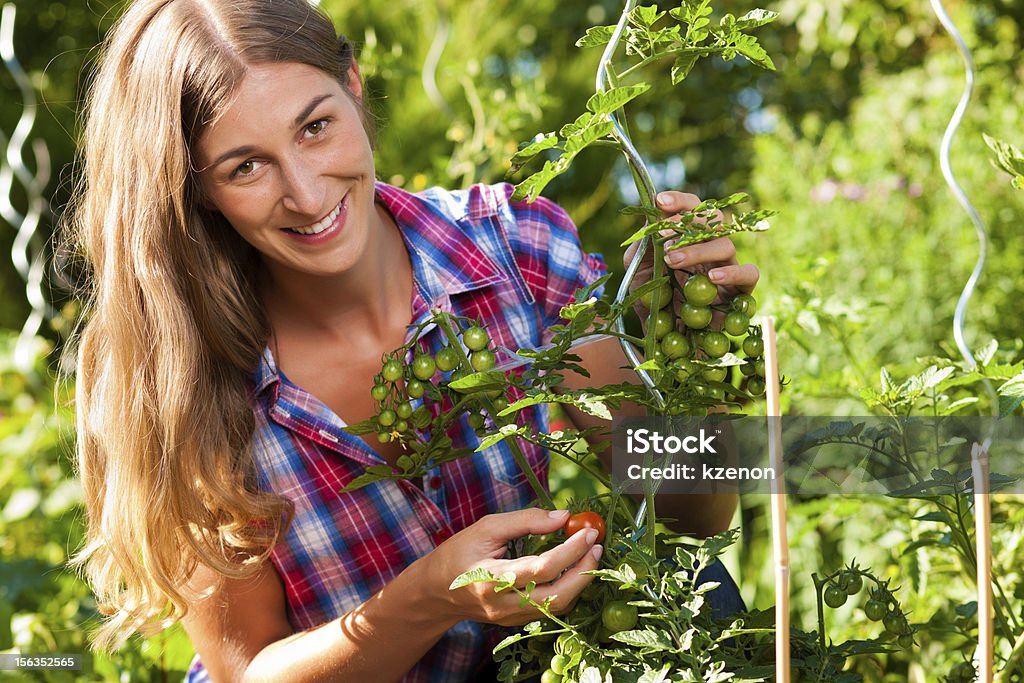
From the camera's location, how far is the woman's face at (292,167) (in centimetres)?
109

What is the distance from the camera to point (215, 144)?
1.11 metres

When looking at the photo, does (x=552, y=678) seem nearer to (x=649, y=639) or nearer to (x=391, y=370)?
(x=649, y=639)

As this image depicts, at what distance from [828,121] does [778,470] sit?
3096 millimetres

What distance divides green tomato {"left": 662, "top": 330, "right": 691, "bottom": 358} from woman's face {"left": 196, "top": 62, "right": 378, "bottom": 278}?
0.43m

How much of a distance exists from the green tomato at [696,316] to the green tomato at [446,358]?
197 mm

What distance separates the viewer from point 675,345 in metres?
0.86

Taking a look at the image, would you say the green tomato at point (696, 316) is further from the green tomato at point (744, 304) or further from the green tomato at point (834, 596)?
the green tomato at point (834, 596)

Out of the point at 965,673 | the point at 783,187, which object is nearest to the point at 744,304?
the point at 965,673

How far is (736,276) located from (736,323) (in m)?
0.07

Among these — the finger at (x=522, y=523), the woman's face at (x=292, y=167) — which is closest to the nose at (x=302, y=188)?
the woman's face at (x=292, y=167)

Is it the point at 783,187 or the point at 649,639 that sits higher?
the point at 783,187

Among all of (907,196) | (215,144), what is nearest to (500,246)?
(215,144)

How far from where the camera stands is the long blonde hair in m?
1.13

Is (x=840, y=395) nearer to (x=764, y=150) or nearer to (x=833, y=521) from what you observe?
(x=833, y=521)
